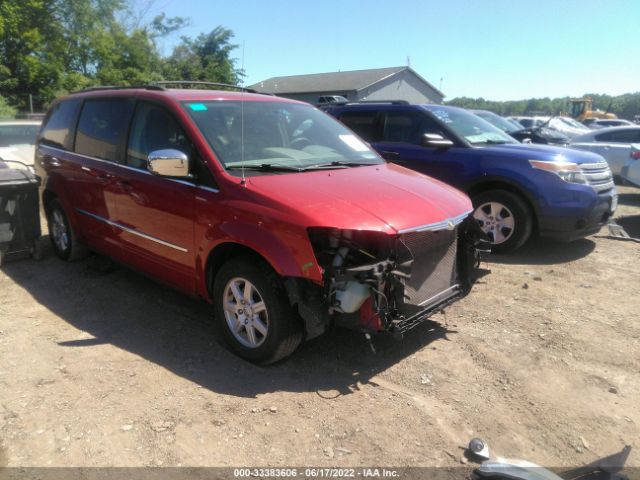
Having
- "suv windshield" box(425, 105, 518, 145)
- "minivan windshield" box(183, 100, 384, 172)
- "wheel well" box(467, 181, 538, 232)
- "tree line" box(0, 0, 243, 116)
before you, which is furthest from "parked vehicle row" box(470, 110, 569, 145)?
"tree line" box(0, 0, 243, 116)

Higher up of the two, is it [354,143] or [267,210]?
[354,143]

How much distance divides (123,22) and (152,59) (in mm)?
5848

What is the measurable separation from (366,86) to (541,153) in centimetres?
3682

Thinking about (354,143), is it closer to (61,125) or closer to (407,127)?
(407,127)

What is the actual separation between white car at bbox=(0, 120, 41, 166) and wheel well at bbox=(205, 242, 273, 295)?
6.38 meters

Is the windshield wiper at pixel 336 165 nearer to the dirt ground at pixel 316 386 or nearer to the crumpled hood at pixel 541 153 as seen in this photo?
the dirt ground at pixel 316 386

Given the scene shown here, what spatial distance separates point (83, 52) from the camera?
3138 centimetres

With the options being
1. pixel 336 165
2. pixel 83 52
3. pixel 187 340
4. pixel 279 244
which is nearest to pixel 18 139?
pixel 187 340

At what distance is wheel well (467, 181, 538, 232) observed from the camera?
6184mm

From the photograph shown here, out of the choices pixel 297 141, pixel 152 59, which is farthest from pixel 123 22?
pixel 297 141

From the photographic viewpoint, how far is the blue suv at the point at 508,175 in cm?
603

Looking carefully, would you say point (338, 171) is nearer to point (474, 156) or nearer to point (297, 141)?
point (297, 141)

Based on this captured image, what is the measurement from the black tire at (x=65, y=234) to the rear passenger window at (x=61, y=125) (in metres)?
0.70

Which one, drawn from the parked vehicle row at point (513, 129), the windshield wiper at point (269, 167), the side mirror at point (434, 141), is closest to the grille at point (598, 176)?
the side mirror at point (434, 141)
